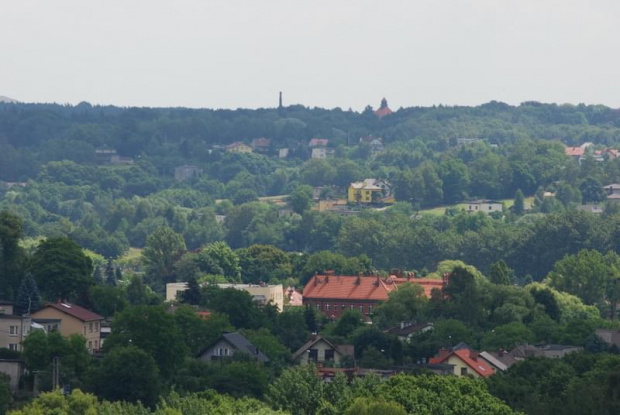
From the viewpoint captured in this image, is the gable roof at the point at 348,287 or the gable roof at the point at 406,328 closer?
the gable roof at the point at 406,328

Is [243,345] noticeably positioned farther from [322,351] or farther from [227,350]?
[322,351]

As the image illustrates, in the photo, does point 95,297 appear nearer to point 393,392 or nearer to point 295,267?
point 393,392

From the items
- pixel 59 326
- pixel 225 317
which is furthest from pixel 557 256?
pixel 59 326

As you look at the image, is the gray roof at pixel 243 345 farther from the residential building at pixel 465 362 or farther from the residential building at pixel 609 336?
the residential building at pixel 609 336

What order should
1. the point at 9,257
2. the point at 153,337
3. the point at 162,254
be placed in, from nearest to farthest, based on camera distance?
1. the point at 153,337
2. the point at 9,257
3. the point at 162,254

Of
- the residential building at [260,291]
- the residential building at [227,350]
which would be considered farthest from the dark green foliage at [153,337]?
the residential building at [260,291]

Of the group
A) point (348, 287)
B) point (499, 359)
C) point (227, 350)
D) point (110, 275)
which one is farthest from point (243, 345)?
point (348, 287)
